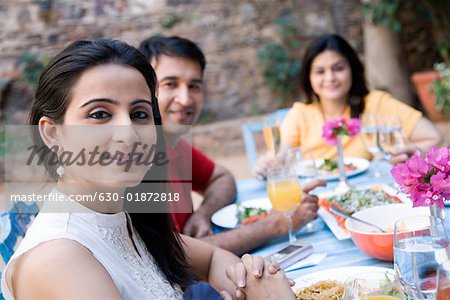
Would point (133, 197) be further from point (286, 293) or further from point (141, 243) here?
point (286, 293)

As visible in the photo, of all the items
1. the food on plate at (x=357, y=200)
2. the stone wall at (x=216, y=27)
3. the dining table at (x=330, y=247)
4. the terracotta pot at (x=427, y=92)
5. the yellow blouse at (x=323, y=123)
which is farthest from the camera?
the stone wall at (x=216, y=27)

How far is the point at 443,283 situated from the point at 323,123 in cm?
223

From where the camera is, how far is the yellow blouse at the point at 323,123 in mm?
2693

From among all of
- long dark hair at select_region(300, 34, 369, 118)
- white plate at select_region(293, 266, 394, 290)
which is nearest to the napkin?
white plate at select_region(293, 266, 394, 290)

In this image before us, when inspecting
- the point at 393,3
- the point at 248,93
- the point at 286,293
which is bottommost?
the point at 286,293

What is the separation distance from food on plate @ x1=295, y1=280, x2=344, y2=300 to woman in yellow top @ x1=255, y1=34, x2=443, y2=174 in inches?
65.0

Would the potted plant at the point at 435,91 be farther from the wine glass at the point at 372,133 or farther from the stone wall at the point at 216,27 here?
the wine glass at the point at 372,133

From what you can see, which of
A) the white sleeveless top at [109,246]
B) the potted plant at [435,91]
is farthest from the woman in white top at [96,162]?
the potted plant at [435,91]

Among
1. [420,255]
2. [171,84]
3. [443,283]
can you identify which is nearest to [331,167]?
[171,84]

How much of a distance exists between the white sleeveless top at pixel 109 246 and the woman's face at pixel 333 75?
75.0 inches

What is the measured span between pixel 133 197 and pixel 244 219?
0.46 metres

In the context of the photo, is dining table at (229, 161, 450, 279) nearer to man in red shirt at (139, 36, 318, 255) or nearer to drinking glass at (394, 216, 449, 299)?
man in red shirt at (139, 36, 318, 255)

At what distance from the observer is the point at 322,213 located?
5.74ft

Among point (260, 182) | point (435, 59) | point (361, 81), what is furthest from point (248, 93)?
point (260, 182)
